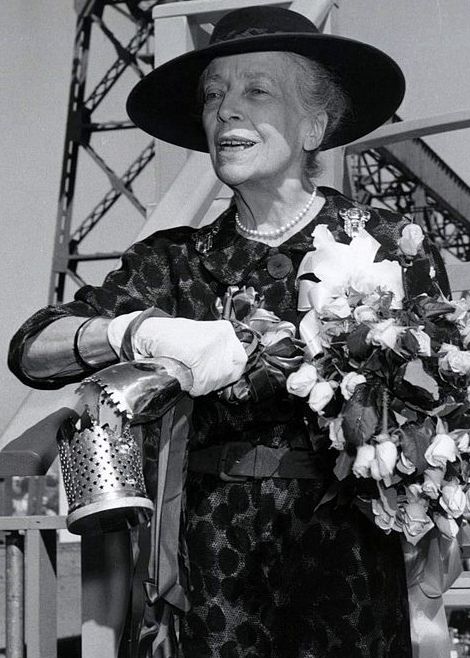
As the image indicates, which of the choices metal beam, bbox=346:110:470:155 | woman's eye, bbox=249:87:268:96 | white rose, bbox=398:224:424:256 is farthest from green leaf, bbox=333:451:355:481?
metal beam, bbox=346:110:470:155

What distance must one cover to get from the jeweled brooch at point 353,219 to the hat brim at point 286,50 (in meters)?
0.17

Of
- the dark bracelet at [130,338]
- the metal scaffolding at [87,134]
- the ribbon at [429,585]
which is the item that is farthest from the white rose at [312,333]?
the metal scaffolding at [87,134]

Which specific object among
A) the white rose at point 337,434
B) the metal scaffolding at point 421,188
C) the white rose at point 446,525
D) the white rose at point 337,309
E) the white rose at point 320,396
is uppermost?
the metal scaffolding at point 421,188

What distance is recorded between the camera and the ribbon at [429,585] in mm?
1668

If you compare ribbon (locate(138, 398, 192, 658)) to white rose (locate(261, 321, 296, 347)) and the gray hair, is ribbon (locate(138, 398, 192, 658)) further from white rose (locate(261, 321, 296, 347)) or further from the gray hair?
the gray hair

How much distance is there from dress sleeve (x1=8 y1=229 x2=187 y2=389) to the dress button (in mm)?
154

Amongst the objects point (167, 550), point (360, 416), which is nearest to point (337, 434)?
point (360, 416)

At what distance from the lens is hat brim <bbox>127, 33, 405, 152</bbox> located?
5.75ft

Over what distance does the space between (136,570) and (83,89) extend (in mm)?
12596

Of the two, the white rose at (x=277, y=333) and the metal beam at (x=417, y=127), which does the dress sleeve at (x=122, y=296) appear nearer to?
the white rose at (x=277, y=333)

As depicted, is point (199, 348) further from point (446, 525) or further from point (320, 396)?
point (446, 525)

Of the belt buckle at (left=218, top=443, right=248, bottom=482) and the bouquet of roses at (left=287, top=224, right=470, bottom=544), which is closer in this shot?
the bouquet of roses at (left=287, top=224, right=470, bottom=544)

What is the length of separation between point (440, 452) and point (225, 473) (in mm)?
313

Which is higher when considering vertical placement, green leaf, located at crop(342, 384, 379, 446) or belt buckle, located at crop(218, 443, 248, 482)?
green leaf, located at crop(342, 384, 379, 446)
